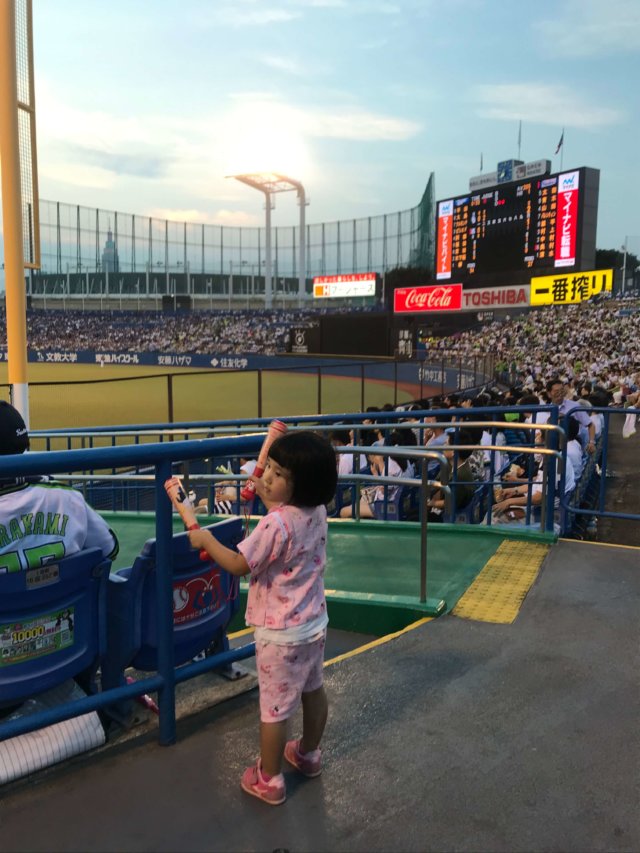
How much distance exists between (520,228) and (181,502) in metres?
41.9

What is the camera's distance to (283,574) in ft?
7.79

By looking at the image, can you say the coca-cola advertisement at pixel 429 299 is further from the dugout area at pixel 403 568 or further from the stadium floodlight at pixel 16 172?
the dugout area at pixel 403 568

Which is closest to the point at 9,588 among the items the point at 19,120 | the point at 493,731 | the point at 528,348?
the point at 493,731

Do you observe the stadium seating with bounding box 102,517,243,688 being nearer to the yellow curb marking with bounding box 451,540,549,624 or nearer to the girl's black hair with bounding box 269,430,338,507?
the girl's black hair with bounding box 269,430,338,507

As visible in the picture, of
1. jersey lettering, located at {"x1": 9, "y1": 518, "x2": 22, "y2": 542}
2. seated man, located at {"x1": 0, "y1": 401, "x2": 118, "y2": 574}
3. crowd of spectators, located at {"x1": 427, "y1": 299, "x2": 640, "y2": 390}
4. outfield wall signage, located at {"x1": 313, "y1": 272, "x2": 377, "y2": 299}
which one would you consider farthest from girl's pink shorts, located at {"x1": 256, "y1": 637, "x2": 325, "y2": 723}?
outfield wall signage, located at {"x1": 313, "y1": 272, "x2": 377, "y2": 299}

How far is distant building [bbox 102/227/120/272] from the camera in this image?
88750mm

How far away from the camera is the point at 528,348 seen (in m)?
35.6

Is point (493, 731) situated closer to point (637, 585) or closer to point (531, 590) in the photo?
point (531, 590)

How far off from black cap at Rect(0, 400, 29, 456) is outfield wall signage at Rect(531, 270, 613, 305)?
39.9 meters

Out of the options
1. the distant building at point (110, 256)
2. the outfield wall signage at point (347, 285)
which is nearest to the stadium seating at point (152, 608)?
the outfield wall signage at point (347, 285)

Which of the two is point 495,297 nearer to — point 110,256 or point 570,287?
point 570,287

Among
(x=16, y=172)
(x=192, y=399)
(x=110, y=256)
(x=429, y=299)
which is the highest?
(x=110, y=256)

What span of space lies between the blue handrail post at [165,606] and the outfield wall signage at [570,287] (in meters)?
39.7

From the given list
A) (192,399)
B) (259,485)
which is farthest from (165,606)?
(192,399)
